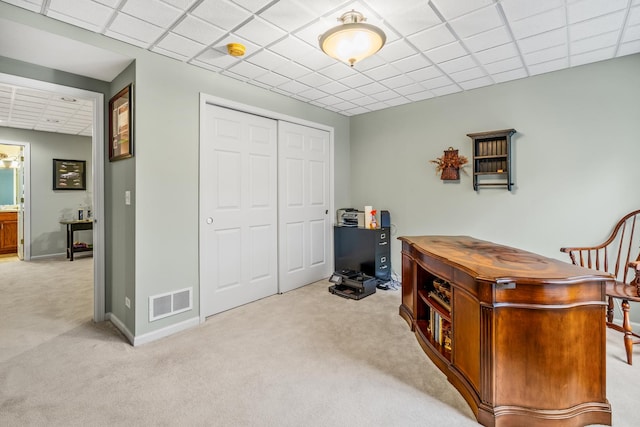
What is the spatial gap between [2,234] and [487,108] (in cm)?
898

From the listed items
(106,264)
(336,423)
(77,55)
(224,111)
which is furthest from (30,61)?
(336,423)

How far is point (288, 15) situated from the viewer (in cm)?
209

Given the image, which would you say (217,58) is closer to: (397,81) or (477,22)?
(397,81)

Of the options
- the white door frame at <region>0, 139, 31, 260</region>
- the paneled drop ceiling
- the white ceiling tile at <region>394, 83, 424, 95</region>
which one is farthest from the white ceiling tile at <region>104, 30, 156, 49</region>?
the white door frame at <region>0, 139, 31, 260</region>

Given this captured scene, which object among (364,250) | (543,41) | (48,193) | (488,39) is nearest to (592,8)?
(543,41)

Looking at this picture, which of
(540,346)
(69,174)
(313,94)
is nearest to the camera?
(540,346)

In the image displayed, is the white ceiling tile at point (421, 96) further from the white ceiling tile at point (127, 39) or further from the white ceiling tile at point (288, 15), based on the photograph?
the white ceiling tile at point (127, 39)

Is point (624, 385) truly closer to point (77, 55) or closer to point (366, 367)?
point (366, 367)

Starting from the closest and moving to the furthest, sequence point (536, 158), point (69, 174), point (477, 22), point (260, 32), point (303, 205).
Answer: point (477, 22)
point (260, 32)
point (536, 158)
point (303, 205)
point (69, 174)

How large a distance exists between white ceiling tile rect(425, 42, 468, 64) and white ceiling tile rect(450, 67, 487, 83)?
42 cm

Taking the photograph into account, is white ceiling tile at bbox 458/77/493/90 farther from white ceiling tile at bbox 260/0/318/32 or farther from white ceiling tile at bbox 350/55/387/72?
white ceiling tile at bbox 260/0/318/32

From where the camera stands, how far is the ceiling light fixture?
1.93 meters

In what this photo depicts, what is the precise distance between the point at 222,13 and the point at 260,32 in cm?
33

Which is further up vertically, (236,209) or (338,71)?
(338,71)
